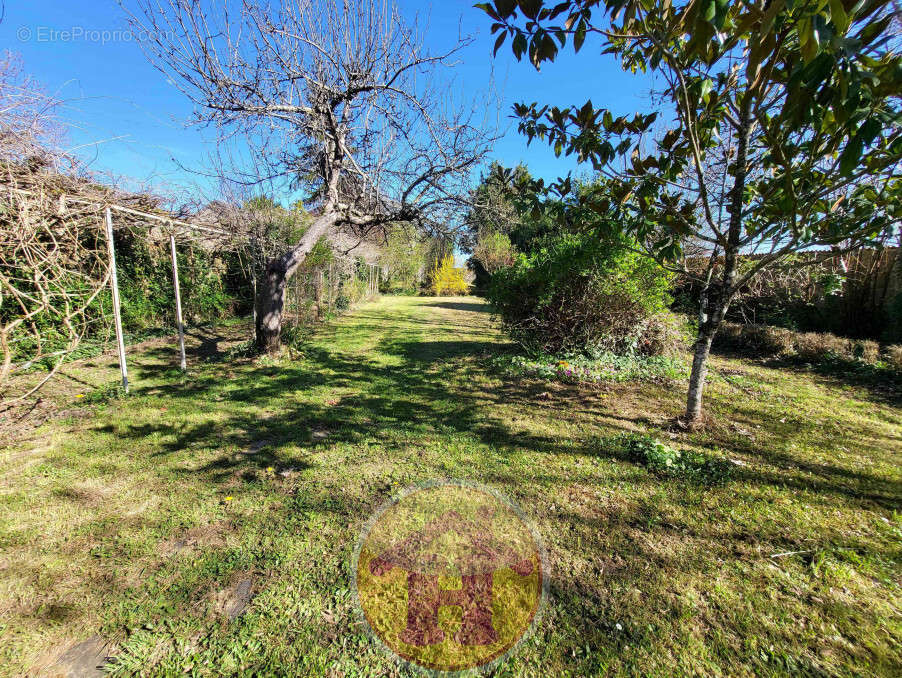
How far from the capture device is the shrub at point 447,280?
2991 cm

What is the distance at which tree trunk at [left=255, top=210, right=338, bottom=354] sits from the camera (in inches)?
250

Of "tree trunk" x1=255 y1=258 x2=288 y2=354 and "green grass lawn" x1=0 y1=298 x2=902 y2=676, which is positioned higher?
"tree trunk" x1=255 y1=258 x2=288 y2=354

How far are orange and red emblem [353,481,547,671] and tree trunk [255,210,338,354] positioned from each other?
5.16m

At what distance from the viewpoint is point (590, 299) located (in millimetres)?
5887

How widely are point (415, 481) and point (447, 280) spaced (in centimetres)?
2804

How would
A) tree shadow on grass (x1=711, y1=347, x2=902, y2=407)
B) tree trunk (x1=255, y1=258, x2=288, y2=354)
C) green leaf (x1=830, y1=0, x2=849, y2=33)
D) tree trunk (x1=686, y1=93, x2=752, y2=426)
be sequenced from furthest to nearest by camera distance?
tree trunk (x1=255, y1=258, x2=288, y2=354), tree shadow on grass (x1=711, y1=347, x2=902, y2=407), tree trunk (x1=686, y1=93, x2=752, y2=426), green leaf (x1=830, y1=0, x2=849, y2=33)

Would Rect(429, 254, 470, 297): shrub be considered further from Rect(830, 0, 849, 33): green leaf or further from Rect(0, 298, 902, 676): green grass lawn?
Rect(830, 0, 849, 33): green leaf

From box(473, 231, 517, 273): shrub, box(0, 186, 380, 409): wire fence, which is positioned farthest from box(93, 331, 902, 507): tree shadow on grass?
box(473, 231, 517, 273): shrub

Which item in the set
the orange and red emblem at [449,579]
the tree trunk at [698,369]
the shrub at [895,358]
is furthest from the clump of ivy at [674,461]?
the shrub at [895,358]

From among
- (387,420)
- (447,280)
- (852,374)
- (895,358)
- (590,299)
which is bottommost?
(387,420)

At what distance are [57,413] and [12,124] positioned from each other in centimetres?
325

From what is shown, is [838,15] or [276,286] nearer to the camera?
[838,15]

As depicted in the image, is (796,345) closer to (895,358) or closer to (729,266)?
(895,358)

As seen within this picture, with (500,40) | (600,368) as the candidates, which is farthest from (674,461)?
(500,40)
